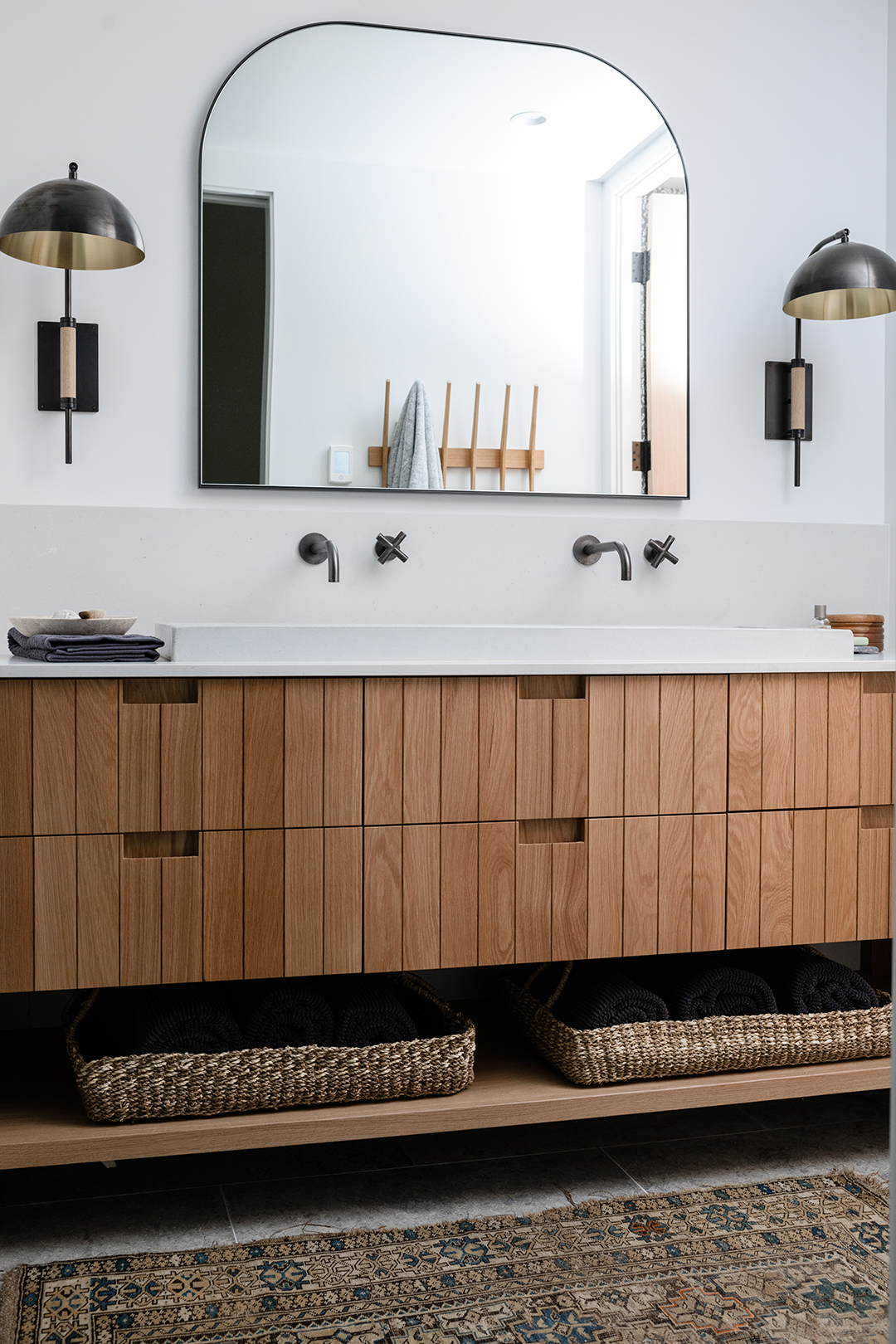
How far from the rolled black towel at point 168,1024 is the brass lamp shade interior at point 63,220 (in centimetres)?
130

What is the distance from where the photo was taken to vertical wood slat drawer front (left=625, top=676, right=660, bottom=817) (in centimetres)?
185

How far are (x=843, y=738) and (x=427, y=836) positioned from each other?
0.79m

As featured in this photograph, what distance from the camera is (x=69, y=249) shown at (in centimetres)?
199

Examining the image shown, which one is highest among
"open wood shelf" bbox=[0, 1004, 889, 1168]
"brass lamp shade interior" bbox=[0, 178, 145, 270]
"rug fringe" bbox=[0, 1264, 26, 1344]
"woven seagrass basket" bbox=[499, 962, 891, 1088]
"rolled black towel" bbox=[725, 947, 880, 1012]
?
"brass lamp shade interior" bbox=[0, 178, 145, 270]

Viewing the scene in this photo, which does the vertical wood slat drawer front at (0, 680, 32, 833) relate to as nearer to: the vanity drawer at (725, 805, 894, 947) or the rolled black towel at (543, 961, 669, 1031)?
the rolled black towel at (543, 961, 669, 1031)

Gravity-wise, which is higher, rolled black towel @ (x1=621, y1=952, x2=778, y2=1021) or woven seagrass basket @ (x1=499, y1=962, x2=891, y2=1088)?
rolled black towel @ (x1=621, y1=952, x2=778, y2=1021)

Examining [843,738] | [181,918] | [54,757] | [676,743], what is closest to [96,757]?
[54,757]

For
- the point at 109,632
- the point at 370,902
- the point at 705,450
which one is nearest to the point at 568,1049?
the point at 370,902

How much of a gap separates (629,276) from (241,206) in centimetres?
87

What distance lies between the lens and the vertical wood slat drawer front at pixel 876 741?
1.97 metres

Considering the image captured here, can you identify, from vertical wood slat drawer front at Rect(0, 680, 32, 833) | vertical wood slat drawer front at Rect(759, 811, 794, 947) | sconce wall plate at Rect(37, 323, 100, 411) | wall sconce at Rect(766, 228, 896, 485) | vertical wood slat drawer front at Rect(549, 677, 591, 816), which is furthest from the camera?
wall sconce at Rect(766, 228, 896, 485)

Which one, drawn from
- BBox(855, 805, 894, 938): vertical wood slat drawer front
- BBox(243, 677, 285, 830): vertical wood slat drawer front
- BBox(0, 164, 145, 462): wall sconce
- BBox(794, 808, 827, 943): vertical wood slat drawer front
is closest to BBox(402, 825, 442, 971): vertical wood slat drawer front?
BBox(243, 677, 285, 830): vertical wood slat drawer front

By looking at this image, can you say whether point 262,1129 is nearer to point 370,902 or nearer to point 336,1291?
point 336,1291

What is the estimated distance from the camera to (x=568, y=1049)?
1862 millimetres
